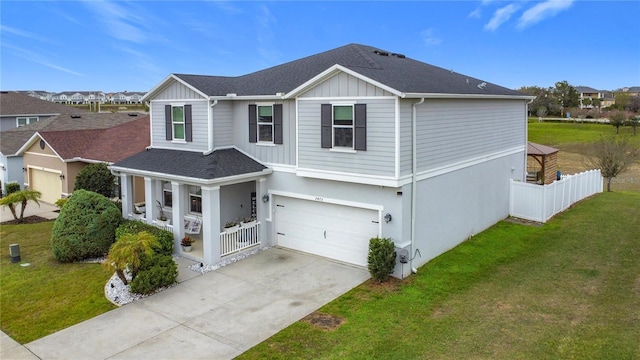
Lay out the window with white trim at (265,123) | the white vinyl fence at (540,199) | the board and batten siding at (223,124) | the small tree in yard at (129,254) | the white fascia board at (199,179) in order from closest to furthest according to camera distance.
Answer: the small tree in yard at (129,254) < the white fascia board at (199,179) < the window with white trim at (265,123) < the board and batten siding at (223,124) < the white vinyl fence at (540,199)

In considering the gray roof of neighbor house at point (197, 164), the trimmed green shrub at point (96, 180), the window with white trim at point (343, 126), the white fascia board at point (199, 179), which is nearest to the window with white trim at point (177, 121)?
the gray roof of neighbor house at point (197, 164)

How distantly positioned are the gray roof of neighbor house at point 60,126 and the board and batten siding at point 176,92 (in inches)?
441

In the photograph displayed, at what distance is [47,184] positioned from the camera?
23.9 meters

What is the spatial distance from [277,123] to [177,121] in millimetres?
4182

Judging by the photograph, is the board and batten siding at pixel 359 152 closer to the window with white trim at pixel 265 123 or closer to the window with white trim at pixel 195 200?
the window with white trim at pixel 265 123

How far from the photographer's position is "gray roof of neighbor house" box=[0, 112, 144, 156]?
25.7 m

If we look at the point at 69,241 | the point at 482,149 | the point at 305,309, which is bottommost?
the point at 305,309

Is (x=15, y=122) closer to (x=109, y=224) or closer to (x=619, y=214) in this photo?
(x=109, y=224)

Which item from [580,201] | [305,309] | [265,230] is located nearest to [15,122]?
[265,230]

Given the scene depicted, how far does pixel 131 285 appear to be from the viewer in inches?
460

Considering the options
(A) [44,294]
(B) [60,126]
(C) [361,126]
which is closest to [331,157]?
(C) [361,126]

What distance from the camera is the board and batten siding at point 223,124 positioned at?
15.6 m

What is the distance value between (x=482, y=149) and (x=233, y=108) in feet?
29.9

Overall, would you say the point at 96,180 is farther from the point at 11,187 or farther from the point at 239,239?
the point at 239,239
